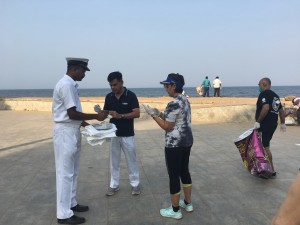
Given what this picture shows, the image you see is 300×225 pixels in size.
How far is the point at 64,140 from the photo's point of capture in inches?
153

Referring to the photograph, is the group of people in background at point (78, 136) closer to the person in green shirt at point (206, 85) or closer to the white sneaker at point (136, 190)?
the white sneaker at point (136, 190)

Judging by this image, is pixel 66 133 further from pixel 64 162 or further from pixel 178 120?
pixel 178 120

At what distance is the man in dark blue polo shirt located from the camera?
470cm

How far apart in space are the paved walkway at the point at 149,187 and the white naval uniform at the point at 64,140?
1.10 feet

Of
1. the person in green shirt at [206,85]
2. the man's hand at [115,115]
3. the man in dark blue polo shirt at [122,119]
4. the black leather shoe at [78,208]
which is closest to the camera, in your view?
the black leather shoe at [78,208]

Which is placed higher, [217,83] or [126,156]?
[217,83]

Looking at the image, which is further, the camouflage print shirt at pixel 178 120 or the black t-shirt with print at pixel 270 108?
the black t-shirt with print at pixel 270 108

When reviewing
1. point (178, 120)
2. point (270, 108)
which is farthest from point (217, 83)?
point (178, 120)

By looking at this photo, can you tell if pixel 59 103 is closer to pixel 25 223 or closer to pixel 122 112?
pixel 122 112

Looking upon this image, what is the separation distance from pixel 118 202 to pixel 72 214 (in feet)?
2.59

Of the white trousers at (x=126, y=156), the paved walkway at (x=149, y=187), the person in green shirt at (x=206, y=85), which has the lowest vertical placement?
the paved walkway at (x=149, y=187)

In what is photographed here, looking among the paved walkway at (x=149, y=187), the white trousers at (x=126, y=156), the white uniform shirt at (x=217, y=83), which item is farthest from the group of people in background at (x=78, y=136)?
the white uniform shirt at (x=217, y=83)

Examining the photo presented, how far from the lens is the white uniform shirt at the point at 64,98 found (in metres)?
3.83

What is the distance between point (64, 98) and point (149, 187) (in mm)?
2178
